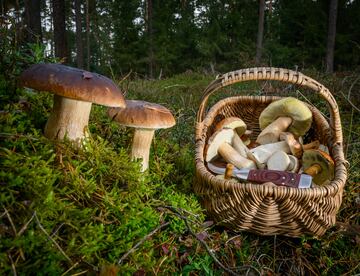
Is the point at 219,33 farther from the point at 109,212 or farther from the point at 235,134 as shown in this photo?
the point at 109,212

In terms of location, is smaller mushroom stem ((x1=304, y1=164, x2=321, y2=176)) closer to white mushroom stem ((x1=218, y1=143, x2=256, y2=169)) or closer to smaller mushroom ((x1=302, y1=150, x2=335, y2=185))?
smaller mushroom ((x1=302, y1=150, x2=335, y2=185))

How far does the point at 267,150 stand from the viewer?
187 cm

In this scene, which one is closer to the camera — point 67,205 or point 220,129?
point 67,205

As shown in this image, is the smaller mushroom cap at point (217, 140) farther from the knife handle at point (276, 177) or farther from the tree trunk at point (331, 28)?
the tree trunk at point (331, 28)

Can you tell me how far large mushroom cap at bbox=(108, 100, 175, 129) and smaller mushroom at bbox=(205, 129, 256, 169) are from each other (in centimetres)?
48

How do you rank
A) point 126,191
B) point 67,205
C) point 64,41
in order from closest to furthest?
1. point 67,205
2. point 126,191
3. point 64,41

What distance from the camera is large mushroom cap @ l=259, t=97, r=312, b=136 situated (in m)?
1.92

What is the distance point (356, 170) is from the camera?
213cm

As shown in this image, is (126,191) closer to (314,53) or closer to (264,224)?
(264,224)

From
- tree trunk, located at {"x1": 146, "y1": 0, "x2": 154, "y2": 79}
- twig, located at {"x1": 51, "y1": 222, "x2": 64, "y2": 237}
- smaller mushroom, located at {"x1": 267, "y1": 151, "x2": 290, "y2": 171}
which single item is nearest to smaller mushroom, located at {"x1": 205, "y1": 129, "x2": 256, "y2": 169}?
smaller mushroom, located at {"x1": 267, "y1": 151, "x2": 290, "y2": 171}

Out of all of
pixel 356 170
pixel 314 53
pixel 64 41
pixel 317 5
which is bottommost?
pixel 356 170

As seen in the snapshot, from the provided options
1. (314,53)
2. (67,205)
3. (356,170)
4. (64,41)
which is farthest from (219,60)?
(67,205)

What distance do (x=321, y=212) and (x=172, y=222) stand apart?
726mm

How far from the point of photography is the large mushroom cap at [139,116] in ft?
4.48
